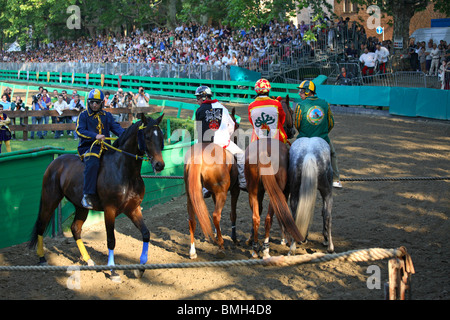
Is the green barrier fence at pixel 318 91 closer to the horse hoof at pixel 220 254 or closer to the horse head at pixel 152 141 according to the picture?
the horse hoof at pixel 220 254

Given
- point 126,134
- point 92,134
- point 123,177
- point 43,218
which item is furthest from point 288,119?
point 43,218

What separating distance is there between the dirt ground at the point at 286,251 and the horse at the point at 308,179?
2.26ft

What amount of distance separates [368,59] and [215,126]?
17768 mm

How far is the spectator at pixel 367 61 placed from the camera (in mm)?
24734

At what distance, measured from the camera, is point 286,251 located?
9078 millimetres

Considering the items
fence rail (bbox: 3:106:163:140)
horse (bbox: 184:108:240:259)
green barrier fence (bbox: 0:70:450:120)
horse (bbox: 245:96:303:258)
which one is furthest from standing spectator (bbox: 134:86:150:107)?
horse (bbox: 245:96:303:258)

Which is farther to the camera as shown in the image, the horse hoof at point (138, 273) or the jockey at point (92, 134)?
the jockey at point (92, 134)

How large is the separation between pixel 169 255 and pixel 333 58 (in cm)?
2160

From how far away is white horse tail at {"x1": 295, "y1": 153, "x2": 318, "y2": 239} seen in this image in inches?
332

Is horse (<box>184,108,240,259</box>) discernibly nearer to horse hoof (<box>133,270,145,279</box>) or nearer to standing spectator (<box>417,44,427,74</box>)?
horse hoof (<box>133,270,145,279</box>)

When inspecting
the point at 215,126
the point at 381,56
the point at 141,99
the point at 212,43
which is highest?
the point at 212,43

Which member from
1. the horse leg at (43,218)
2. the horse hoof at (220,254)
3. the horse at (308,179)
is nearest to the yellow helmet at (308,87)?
the horse at (308,179)

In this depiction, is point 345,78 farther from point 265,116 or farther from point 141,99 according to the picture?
point 265,116
